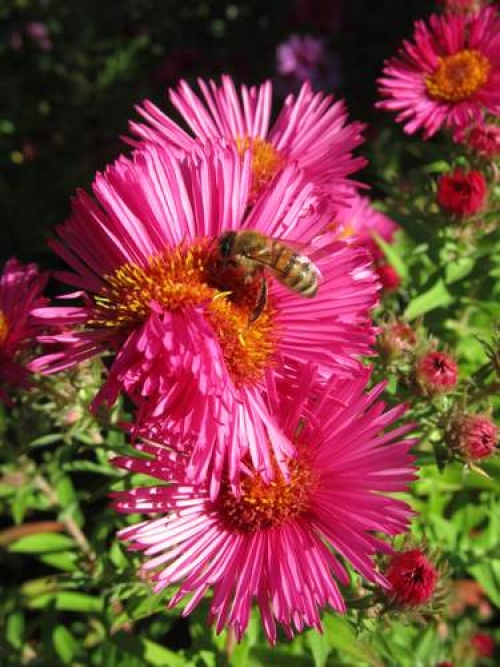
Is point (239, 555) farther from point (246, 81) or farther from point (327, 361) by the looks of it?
point (246, 81)

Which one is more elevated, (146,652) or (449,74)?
(449,74)

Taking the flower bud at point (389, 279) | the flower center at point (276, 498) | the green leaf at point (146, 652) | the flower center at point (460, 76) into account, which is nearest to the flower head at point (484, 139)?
the flower center at point (460, 76)

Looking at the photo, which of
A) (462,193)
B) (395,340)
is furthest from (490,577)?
(462,193)

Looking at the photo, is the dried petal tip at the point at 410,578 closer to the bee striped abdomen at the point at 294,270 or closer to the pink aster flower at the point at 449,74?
the bee striped abdomen at the point at 294,270

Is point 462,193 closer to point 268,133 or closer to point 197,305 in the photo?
point 268,133

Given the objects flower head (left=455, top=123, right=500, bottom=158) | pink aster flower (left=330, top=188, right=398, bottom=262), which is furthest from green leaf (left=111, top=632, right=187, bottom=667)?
flower head (left=455, top=123, right=500, bottom=158)

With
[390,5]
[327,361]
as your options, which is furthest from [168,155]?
[390,5]
